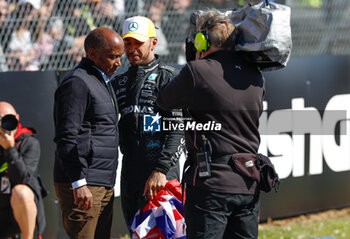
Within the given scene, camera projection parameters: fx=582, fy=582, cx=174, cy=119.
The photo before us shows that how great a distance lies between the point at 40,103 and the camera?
17.7 ft

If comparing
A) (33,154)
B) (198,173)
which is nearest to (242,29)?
(198,173)

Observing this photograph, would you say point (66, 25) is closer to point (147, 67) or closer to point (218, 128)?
point (147, 67)

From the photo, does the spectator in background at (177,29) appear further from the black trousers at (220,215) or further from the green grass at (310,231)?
the black trousers at (220,215)

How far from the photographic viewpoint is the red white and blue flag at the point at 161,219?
374 centimetres

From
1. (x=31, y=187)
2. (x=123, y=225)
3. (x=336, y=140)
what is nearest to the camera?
(x=31, y=187)

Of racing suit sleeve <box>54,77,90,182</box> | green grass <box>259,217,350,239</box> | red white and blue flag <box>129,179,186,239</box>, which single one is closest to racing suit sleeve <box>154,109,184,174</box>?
red white and blue flag <box>129,179,186,239</box>

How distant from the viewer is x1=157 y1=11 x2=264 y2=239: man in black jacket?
3.16 metres

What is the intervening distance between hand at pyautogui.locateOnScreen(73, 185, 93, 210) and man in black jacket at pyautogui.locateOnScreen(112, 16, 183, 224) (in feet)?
1.36

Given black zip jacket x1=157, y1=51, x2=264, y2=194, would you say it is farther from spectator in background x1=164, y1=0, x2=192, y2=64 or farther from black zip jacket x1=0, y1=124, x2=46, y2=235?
spectator in background x1=164, y1=0, x2=192, y2=64

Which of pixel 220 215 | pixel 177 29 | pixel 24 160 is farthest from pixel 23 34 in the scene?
pixel 220 215

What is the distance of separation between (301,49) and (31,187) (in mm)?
3819

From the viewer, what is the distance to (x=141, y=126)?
155 inches

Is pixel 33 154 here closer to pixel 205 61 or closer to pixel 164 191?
pixel 164 191

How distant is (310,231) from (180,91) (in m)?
3.54
